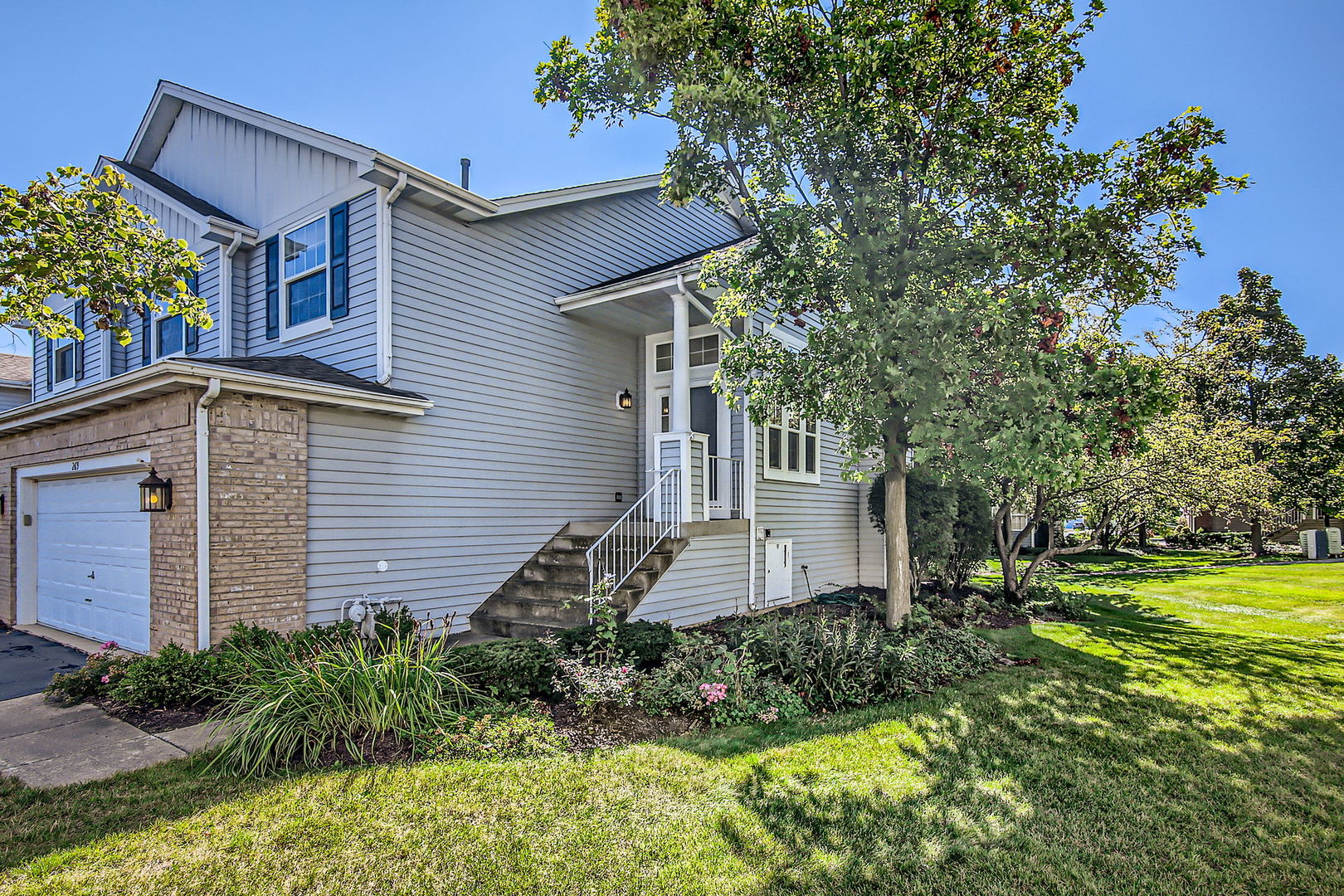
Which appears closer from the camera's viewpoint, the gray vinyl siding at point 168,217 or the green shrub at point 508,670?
the green shrub at point 508,670

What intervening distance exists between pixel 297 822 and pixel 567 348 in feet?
23.3

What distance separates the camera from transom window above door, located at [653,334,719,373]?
1016 centimetres

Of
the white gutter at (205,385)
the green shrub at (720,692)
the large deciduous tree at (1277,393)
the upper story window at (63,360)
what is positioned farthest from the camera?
the large deciduous tree at (1277,393)

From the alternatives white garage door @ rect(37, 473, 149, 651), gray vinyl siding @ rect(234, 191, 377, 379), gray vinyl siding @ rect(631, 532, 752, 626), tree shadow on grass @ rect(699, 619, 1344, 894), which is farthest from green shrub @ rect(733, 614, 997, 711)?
A: white garage door @ rect(37, 473, 149, 651)

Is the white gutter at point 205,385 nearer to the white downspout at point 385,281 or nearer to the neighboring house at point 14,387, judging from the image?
the white downspout at point 385,281

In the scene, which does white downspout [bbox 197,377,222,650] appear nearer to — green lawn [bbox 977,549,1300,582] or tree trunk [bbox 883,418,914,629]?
tree trunk [bbox 883,418,914,629]

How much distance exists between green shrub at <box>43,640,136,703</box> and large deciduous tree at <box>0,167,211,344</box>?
3.92 m

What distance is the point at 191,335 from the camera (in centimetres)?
1015

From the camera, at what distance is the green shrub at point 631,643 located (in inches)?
244

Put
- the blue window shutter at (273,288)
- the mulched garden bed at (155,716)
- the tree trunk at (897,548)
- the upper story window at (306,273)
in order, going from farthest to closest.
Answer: the blue window shutter at (273,288)
the upper story window at (306,273)
the tree trunk at (897,548)
the mulched garden bed at (155,716)

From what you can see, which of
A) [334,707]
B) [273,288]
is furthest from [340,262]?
[334,707]

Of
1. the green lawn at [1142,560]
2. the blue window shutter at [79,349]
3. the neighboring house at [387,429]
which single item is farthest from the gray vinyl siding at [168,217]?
the green lawn at [1142,560]

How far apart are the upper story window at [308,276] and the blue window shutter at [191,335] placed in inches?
69.2

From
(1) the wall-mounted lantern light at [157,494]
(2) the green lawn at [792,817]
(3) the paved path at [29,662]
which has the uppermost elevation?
(1) the wall-mounted lantern light at [157,494]
